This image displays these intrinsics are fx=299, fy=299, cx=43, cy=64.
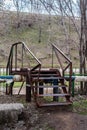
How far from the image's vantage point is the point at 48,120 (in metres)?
6.41

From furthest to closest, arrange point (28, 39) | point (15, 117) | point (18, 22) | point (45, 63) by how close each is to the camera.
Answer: point (28, 39)
point (18, 22)
point (45, 63)
point (15, 117)

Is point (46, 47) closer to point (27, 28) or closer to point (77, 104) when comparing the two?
point (27, 28)

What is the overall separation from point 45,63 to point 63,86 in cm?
2548

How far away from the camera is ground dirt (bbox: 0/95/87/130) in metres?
6.17

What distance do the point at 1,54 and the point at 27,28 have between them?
8.30 meters

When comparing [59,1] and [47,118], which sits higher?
[59,1]

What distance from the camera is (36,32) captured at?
1578 inches

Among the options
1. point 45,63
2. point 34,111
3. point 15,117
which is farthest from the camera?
point 45,63

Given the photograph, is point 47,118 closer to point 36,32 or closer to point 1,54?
point 1,54

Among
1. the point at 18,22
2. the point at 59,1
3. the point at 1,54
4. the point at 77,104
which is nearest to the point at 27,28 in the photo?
the point at 18,22

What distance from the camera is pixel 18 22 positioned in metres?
35.4

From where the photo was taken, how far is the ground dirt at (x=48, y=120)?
6168mm

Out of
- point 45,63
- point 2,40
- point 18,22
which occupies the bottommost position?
point 45,63

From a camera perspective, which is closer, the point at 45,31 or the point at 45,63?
the point at 45,63
